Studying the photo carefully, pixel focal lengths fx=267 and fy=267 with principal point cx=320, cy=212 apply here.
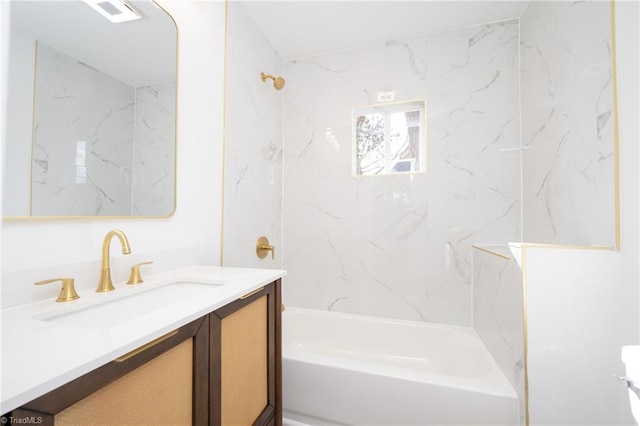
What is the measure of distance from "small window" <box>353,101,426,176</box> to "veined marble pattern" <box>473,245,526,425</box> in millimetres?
811

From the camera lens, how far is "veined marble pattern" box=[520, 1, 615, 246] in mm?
1064

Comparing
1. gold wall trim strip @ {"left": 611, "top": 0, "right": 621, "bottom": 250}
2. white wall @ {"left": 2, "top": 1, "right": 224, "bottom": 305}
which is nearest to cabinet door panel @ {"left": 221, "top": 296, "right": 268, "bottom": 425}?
white wall @ {"left": 2, "top": 1, "right": 224, "bottom": 305}

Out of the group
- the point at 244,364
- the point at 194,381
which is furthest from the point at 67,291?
the point at 244,364

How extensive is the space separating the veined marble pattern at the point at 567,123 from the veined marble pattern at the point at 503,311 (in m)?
0.32

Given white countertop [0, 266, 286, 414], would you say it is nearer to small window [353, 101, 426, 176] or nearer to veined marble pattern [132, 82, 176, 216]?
veined marble pattern [132, 82, 176, 216]

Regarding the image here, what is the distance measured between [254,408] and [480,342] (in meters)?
1.43

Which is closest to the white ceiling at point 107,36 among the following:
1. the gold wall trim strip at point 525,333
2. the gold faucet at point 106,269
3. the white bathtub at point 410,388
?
the gold faucet at point 106,269

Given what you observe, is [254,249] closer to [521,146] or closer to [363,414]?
[363,414]

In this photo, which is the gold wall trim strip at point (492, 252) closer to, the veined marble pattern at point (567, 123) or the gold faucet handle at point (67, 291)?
the veined marble pattern at point (567, 123)

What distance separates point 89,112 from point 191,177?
0.47 metres

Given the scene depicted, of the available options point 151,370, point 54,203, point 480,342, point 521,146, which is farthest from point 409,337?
point 54,203

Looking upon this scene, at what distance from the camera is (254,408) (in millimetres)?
988

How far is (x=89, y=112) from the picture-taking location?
934mm

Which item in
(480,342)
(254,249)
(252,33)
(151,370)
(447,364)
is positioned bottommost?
(447,364)
